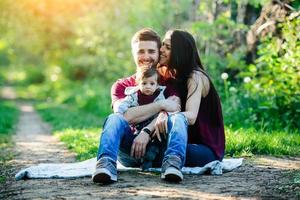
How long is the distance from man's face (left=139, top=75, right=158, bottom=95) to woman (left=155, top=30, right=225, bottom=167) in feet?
0.91

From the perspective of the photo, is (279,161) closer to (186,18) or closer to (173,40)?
(173,40)

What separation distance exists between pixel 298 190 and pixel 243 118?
5.13 meters

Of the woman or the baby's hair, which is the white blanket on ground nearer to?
the woman

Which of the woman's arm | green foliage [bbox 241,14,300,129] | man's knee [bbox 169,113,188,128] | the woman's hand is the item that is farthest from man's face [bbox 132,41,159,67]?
green foliage [bbox 241,14,300,129]

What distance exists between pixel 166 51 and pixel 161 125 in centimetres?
88

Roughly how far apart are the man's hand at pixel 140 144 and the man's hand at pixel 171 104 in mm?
335

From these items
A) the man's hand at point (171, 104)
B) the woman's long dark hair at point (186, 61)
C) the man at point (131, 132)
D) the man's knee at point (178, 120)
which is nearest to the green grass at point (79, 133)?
the man at point (131, 132)

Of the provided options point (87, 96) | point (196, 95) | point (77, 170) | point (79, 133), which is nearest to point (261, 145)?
point (196, 95)

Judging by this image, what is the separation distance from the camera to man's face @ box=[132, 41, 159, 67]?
18.7ft

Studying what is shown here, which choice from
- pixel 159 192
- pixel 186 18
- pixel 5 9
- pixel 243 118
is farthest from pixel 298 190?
pixel 5 9

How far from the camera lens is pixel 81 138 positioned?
30.1 feet

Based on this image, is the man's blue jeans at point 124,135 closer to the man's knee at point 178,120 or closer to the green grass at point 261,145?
the man's knee at point 178,120

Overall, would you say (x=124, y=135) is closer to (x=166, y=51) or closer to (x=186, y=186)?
(x=186, y=186)

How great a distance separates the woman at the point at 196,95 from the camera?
5.50m
